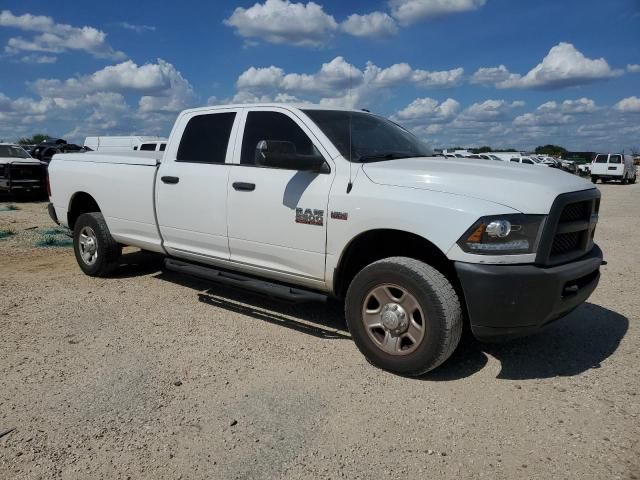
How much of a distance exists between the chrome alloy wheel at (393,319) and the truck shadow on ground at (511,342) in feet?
1.03

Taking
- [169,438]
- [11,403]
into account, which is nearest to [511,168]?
[169,438]

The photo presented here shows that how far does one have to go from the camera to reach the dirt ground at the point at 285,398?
285 cm

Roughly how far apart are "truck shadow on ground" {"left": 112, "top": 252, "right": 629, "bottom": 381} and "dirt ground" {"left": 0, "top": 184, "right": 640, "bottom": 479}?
20 mm

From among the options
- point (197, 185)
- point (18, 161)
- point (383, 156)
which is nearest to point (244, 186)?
point (197, 185)

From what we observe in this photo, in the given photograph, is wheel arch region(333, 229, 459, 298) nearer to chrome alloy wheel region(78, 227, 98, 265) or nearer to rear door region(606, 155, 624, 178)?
chrome alloy wheel region(78, 227, 98, 265)

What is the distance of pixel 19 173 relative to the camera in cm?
1603

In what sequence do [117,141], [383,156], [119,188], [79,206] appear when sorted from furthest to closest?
[117,141], [79,206], [119,188], [383,156]

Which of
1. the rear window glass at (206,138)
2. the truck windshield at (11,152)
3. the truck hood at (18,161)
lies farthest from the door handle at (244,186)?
the truck windshield at (11,152)

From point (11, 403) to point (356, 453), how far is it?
224cm

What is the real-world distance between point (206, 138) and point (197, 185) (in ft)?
1.63

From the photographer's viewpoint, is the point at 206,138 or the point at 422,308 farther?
the point at 206,138

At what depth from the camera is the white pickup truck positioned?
342 cm

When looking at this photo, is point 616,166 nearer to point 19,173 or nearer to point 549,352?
point 19,173

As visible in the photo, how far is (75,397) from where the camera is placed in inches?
140
